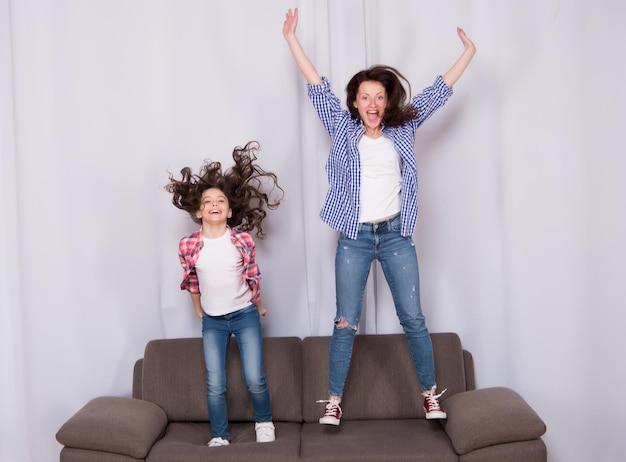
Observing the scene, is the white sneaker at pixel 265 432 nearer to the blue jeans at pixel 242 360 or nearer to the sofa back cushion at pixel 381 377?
the blue jeans at pixel 242 360

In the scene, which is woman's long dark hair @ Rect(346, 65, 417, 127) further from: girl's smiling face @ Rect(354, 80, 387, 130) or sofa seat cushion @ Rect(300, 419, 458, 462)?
sofa seat cushion @ Rect(300, 419, 458, 462)

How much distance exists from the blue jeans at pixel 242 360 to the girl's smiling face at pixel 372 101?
3.29 feet

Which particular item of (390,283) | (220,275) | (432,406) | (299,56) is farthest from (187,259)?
(432,406)

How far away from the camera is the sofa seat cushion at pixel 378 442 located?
2.89 m

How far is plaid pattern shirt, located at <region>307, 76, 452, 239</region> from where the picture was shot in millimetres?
3055

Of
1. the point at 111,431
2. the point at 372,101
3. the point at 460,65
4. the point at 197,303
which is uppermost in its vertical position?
the point at 460,65

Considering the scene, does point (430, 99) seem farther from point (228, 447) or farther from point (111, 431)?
point (111, 431)

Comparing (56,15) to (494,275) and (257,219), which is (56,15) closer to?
(257,219)

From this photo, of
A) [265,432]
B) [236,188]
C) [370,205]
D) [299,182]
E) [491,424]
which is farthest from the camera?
[299,182]

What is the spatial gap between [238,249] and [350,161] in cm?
65

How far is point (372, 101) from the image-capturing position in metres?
3.10

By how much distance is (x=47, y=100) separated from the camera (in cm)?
368

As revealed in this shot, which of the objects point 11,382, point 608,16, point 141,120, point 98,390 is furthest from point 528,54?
point 11,382

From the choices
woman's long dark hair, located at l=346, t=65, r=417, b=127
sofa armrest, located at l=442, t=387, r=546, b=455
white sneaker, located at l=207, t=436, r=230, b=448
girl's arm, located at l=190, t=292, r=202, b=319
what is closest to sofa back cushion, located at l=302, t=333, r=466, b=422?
sofa armrest, located at l=442, t=387, r=546, b=455
